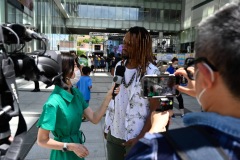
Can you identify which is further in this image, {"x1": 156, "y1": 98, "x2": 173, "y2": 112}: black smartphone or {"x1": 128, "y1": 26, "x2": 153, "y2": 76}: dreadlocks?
{"x1": 128, "y1": 26, "x2": 153, "y2": 76}: dreadlocks

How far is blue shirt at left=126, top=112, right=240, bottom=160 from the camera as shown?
0.79 meters

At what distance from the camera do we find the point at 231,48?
800mm

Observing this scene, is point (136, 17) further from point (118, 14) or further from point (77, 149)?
point (77, 149)

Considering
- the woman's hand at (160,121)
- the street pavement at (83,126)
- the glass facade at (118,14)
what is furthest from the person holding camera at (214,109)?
the glass facade at (118,14)

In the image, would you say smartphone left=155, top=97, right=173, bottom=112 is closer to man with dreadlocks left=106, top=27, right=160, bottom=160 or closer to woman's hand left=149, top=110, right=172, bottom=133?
woman's hand left=149, top=110, right=172, bottom=133

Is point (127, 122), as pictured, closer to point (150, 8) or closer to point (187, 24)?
point (187, 24)

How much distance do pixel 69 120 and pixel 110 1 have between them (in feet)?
122

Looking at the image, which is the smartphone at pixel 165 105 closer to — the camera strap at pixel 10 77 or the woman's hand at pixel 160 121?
the woman's hand at pixel 160 121

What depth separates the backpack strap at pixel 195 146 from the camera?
77 centimetres

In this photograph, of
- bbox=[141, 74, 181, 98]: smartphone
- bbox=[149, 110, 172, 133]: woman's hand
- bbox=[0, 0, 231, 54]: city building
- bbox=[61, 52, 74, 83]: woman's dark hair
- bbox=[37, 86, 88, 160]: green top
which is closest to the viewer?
bbox=[149, 110, 172, 133]: woman's hand

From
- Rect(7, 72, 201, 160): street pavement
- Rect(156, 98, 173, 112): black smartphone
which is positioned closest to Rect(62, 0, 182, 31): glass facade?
Rect(7, 72, 201, 160): street pavement

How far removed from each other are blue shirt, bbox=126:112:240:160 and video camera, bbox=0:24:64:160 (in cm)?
52

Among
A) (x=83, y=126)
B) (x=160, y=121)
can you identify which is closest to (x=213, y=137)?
(x=160, y=121)

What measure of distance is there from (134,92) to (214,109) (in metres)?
1.31
